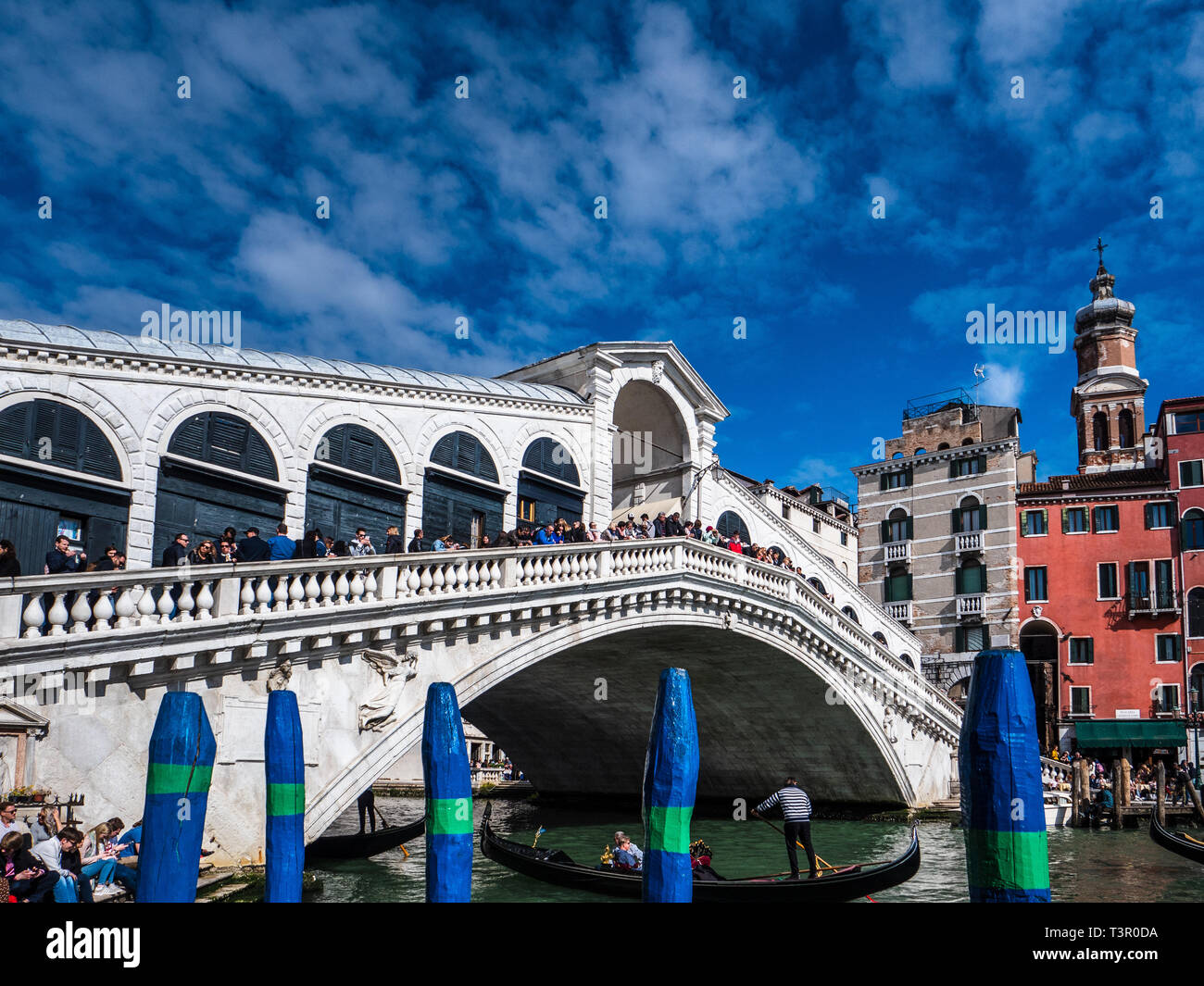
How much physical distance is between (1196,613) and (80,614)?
87.9 feet

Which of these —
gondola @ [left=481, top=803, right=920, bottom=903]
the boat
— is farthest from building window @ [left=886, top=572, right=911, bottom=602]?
the boat

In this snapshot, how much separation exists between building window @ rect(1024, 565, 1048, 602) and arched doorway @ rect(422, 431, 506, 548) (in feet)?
59.6

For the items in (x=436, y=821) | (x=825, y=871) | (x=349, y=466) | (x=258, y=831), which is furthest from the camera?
(x=349, y=466)

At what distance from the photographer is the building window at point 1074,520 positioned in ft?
92.7

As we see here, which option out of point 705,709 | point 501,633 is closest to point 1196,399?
point 705,709

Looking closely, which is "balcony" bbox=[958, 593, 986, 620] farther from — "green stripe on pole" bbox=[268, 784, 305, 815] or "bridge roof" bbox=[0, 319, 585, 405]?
"green stripe on pole" bbox=[268, 784, 305, 815]

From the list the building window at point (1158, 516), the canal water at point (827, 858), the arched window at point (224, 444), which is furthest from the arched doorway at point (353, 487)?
the building window at point (1158, 516)

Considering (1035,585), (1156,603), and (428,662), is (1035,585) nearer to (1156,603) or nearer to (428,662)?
(1156,603)

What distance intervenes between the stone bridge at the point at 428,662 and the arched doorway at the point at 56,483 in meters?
1.74

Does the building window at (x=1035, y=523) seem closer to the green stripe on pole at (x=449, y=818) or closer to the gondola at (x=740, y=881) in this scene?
the gondola at (x=740, y=881)
